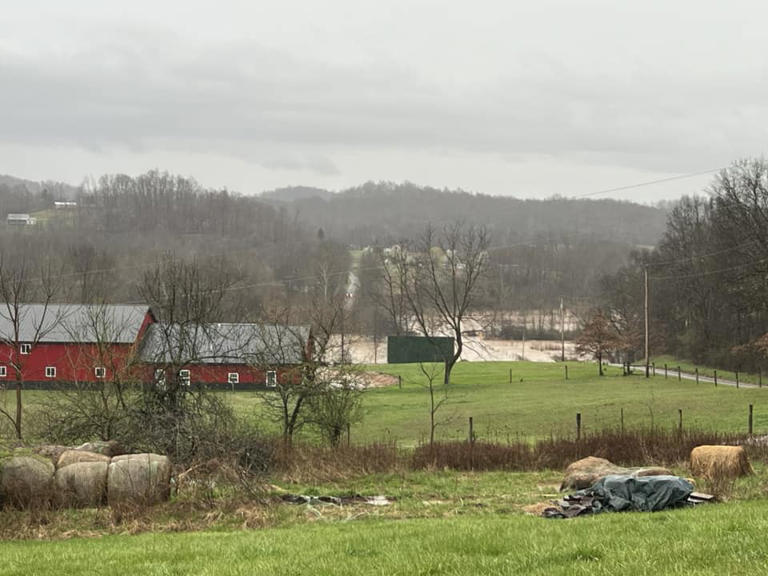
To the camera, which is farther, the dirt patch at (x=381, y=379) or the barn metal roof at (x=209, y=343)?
the dirt patch at (x=381, y=379)

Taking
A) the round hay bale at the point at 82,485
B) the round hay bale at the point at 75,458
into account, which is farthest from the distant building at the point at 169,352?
the round hay bale at the point at 82,485

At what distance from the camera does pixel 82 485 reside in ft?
51.1

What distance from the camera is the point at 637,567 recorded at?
25.8 ft

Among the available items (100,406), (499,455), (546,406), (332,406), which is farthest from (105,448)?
(546,406)

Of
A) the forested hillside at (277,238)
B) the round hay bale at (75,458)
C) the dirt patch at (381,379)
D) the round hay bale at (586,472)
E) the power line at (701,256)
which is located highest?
the forested hillside at (277,238)

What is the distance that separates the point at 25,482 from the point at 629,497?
10680mm

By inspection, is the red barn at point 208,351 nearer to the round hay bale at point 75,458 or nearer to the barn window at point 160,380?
the barn window at point 160,380

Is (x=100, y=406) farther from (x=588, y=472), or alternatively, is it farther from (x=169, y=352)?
(x=588, y=472)

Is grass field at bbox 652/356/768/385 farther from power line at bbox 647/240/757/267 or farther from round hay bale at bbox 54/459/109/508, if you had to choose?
round hay bale at bbox 54/459/109/508

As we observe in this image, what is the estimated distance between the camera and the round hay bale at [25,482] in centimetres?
1498

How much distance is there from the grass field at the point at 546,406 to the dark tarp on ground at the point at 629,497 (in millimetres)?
12834

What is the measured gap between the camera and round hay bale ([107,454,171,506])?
15531 mm

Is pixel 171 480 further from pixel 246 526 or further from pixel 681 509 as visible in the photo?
pixel 681 509

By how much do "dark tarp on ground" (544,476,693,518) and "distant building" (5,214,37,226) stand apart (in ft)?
491
